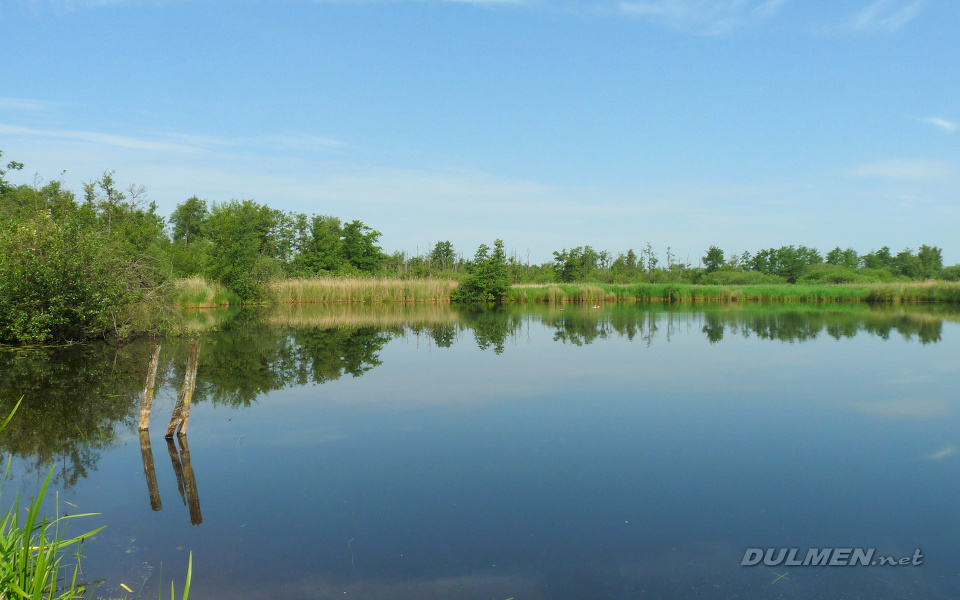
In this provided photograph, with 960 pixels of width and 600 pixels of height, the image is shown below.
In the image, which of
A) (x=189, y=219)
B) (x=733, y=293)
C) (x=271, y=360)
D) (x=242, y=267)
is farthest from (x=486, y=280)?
(x=189, y=219)

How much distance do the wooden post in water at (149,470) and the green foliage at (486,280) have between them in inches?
1248

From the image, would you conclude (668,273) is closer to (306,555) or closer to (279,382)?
(279,382)

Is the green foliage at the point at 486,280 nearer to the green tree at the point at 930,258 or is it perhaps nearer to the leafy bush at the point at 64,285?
the leafy bush at the point at 64,285

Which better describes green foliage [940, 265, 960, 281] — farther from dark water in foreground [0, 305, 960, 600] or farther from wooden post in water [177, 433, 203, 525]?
wooden post in water [177, 433, 203, 525]

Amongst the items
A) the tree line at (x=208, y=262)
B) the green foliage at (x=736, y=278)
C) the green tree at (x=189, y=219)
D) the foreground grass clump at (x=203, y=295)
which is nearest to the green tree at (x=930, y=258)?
the tree line at (x=208, y=262)

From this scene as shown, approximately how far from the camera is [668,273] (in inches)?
2149

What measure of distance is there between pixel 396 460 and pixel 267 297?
31.9 metres

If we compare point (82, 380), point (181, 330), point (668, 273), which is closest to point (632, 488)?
point (82, 380)

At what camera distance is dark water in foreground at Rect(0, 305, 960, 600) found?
351cm

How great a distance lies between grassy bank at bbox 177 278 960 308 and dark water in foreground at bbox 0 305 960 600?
24209mm

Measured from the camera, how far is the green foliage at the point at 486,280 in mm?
37719

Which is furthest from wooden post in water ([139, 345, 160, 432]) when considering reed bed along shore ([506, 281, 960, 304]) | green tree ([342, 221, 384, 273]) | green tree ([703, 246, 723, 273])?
green tree ([703, 246, 723, 273])

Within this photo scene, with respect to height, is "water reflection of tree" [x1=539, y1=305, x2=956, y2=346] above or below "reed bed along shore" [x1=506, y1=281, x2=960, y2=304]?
below

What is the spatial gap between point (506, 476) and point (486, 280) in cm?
3288
